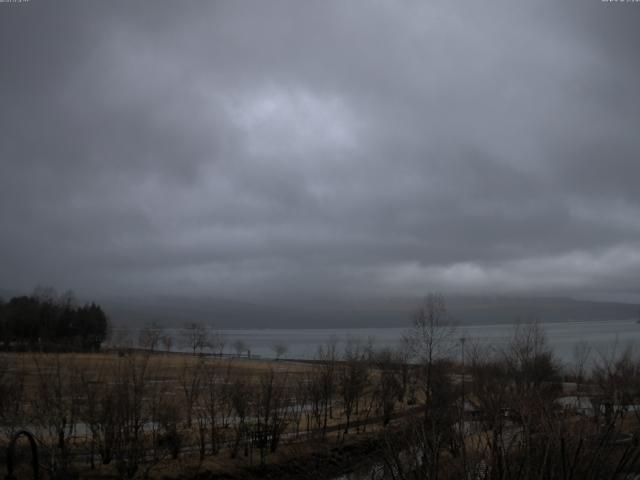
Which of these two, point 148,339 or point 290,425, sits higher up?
point 148,339

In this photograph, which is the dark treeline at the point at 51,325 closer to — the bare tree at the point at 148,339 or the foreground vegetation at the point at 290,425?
the bare tree at the point at 148,339

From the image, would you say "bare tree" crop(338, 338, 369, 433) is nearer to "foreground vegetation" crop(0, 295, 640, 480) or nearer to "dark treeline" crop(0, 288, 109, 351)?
"foreground vegetation" crop(0, 295, 640, 480)

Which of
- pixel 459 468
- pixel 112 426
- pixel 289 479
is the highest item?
pixel 459 468

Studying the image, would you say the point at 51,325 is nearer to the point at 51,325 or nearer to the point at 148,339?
the point at 51,325

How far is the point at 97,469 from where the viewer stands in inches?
1162

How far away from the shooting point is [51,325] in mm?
131250

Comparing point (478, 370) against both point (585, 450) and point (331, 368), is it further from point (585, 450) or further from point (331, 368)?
point (585, 450)

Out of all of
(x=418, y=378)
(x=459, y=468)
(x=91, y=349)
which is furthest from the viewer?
(x=91, y=349)

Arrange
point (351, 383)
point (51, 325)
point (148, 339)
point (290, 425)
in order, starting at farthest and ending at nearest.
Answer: point (51, 325)
point (148, 339)
point (351, 383)
point (290, 425)

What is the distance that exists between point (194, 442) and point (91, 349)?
92.2 m

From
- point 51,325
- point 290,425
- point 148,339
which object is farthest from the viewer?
point 51,325

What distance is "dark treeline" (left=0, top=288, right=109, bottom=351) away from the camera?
397ft

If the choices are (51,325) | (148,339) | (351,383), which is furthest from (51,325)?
(351,383)

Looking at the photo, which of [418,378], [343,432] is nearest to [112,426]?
[343,432]
